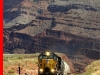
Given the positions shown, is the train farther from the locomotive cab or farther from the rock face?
the rock face

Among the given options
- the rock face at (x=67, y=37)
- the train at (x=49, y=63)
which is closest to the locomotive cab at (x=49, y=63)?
the train at (x=49, y=63)

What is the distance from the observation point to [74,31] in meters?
176

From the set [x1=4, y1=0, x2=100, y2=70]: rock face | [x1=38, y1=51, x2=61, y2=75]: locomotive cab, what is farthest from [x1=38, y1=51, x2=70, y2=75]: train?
[x1=4, y1=0, x2=100, y2=70]: rock face

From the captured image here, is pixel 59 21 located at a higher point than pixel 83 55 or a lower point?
higher

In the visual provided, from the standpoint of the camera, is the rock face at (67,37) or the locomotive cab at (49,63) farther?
the rock face at (67,37)

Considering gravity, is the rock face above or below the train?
below

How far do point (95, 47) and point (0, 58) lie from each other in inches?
6390

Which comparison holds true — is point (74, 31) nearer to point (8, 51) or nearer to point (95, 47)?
point (95, 47)

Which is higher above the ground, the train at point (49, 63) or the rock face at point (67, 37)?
the train at point (49, 63)

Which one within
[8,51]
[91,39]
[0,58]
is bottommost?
[8,51]

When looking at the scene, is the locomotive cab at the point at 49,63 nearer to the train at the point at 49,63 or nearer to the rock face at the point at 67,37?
the train at the point at 49,63

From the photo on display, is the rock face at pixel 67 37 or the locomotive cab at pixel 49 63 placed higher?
the locomotive cab at pixel 49 63

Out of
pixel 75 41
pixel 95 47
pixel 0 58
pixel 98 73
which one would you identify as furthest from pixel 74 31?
pixel 0 58

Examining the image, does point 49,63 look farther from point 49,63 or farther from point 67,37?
point 67,37
